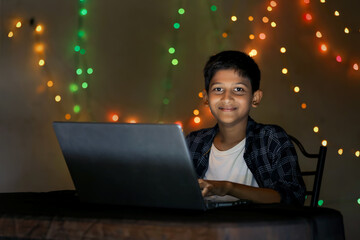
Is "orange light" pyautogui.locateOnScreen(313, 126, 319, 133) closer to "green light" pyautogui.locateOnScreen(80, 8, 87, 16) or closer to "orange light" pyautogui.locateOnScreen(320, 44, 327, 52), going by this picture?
"orange light" pyautogui.locateOnScreen(320, 44, 327, 52)

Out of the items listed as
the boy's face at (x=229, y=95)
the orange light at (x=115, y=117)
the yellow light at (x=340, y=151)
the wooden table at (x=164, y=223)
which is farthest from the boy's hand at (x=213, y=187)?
the yellow light at (x=340, y=151)

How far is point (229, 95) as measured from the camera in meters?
1.58

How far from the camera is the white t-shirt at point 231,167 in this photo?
1.63 m

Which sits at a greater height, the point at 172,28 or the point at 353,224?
the point at 172,28

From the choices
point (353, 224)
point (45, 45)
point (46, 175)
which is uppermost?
point (45, 45)

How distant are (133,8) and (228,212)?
187 centimetres

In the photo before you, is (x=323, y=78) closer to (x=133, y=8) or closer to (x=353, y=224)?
(x=353, y=224)

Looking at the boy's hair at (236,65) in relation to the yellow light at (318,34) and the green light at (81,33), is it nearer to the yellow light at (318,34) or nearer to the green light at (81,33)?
the green light at (81,33)

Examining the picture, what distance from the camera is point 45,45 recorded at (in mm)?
2488

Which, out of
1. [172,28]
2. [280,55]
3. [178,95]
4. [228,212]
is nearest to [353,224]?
[280,55]

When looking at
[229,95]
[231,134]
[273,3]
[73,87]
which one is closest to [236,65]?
[229,95]

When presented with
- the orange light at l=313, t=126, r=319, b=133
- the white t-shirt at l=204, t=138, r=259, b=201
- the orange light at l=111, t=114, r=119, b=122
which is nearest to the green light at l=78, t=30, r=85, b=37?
the orange light at l=111, t=114, r=119, b=122

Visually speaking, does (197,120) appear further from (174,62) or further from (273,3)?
(273,3)

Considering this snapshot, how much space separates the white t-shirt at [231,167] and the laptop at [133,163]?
2.20ft
